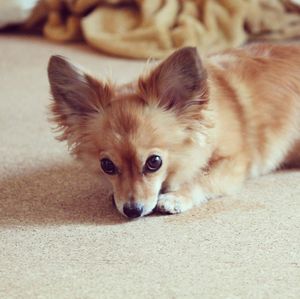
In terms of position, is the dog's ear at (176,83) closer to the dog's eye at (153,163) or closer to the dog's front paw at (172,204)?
the dog's eye at (153,163)

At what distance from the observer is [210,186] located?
6.71 ft

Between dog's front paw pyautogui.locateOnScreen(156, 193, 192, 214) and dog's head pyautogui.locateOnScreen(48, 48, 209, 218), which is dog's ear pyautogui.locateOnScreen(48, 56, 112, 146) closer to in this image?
Result: dog's head pyautogui.locateOnScreen(48, 48, 209, 218)

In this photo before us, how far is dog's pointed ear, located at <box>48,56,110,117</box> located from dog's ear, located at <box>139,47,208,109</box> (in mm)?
141

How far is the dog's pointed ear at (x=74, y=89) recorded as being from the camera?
1.90 m

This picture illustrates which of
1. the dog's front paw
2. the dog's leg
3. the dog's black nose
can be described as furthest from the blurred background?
the dog's black nose

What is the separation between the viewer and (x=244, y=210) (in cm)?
192

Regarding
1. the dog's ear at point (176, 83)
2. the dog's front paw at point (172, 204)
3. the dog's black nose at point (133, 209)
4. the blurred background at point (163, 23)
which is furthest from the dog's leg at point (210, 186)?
the blurred background at point (163, 23)

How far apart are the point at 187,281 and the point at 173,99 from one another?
64 centimetres

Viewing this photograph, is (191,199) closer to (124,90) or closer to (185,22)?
(124,90)

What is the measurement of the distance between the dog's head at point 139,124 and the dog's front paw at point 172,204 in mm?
45

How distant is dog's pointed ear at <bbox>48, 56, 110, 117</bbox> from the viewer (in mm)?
1897

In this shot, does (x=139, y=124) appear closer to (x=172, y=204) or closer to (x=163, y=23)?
(x=172, y=204)

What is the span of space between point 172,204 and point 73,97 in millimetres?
466

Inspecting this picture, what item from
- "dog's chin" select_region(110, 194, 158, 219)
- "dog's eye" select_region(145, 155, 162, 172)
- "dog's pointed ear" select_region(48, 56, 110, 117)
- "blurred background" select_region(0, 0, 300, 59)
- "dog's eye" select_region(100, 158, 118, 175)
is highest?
"dog's pointed ear" select_region(48, 56, 110, 117)
